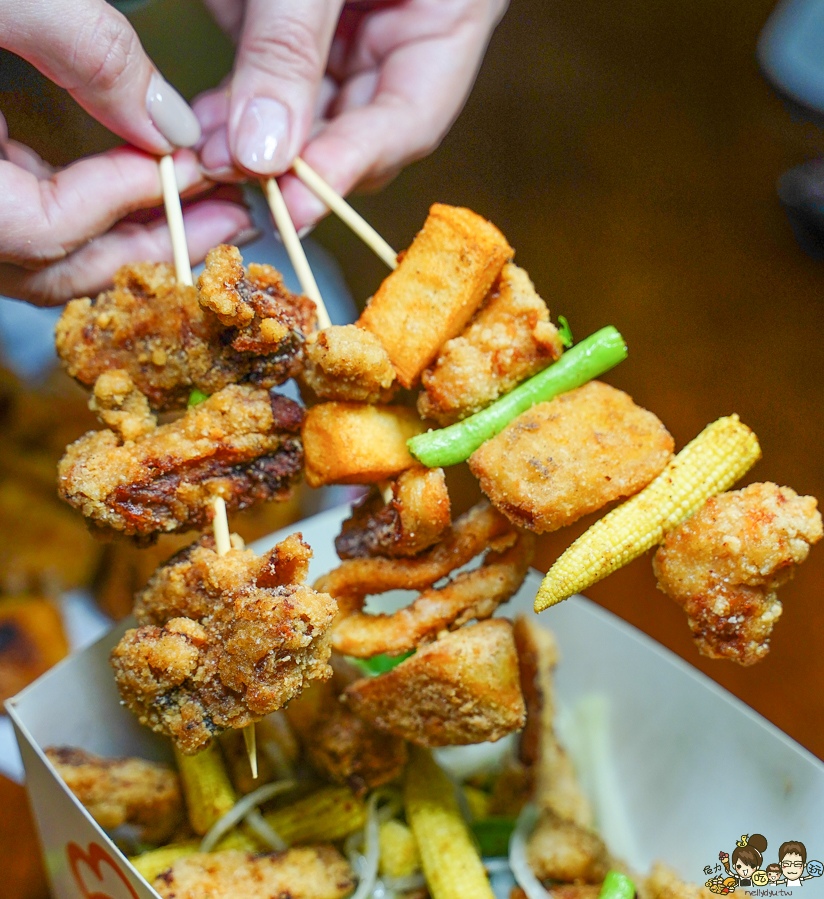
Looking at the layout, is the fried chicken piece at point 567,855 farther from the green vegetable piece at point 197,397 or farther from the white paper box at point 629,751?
the green vegetable piece at point 197,397

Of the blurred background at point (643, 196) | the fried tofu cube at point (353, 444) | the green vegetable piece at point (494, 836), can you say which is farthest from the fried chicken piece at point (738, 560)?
the green vegetable piece at point (494, 836)

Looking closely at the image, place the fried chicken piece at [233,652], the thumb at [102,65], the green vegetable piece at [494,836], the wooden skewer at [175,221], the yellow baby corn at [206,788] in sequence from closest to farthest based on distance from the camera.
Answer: the fried chicken piece at [233,652] → the thumb at [102,65] → the wooden skewer at [175,221] → the yellow baby corn at [206,788] → the green vegetable piece at [494,836]

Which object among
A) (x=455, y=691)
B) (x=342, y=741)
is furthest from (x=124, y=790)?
(x=455, y=691)

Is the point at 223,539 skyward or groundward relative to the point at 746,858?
skyward

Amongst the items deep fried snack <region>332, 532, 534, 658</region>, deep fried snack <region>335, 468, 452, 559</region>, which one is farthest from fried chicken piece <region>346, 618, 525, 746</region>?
deep fried snack <region>335, 468, 452, 559</region>

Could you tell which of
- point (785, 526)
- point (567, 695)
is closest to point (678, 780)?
point (567, 695)

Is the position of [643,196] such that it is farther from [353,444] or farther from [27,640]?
[27,640]

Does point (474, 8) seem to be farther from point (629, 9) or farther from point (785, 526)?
point (785, 526)

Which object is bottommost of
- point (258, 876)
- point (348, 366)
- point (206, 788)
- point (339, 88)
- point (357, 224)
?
point (258, 876)
